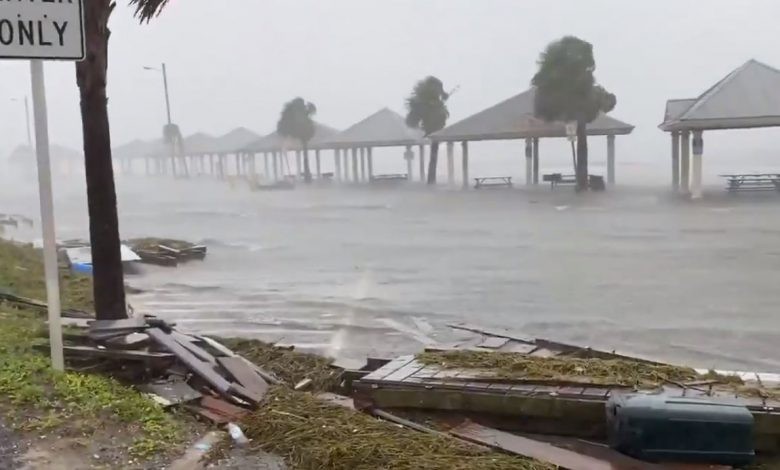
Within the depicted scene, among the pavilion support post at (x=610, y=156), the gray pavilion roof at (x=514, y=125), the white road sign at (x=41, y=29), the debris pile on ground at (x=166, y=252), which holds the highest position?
the gray pavilion roof at (x=514, y=125)

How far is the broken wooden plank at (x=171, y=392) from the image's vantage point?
16.8 ft

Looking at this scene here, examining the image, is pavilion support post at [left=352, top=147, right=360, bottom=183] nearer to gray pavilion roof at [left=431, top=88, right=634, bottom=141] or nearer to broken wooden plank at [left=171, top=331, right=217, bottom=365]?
gray pavilion roof at [left=431, top=88, right=634, bottom=141]

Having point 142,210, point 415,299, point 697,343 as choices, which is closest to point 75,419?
point 697,343

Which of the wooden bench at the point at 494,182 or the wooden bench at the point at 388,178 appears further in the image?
the wooden bench at the point at 388,178

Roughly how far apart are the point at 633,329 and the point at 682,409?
5.64m

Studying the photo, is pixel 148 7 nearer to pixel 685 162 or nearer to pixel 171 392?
pixel 171 392

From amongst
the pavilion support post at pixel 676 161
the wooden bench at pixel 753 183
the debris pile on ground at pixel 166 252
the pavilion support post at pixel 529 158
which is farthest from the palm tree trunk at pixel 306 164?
the debris pile on ground at pixel 166 252

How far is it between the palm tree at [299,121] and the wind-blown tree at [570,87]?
29519 millimetres

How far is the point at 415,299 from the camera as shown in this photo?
480 inches

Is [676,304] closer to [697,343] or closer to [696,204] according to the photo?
[697,343]

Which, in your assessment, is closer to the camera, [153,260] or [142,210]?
[153,260]

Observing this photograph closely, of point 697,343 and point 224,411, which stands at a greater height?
point 224,411

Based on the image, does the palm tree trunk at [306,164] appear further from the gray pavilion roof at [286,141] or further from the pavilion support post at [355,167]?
the pavilion support post at [355,167]

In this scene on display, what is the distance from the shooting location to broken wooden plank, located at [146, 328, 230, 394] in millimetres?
5420
